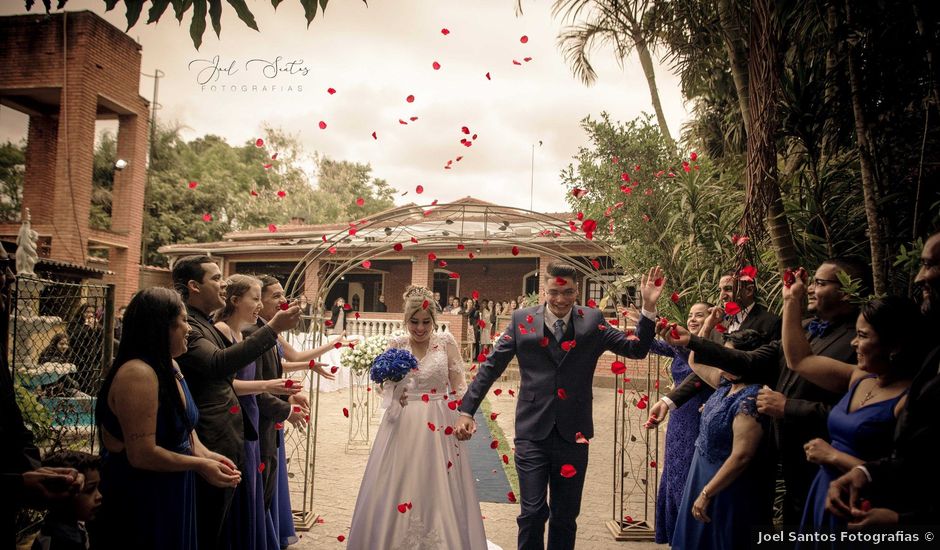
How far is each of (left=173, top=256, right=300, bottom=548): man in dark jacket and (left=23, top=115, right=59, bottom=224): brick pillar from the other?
1467 centimetres

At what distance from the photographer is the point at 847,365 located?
277cm

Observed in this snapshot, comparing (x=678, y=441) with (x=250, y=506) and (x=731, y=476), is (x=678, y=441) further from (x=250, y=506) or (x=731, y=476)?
(x=250, y=506)

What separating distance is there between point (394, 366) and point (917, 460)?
10.9ft

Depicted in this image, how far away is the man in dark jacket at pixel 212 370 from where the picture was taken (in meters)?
3.22

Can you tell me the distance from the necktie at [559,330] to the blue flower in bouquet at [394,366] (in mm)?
1250

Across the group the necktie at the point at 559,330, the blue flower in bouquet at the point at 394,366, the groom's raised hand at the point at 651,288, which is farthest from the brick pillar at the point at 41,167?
the groom's raised hand at the point at 651,288

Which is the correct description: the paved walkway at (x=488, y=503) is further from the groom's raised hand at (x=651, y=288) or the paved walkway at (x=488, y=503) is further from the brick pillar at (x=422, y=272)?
the brick pillar at (x=422, y=272)

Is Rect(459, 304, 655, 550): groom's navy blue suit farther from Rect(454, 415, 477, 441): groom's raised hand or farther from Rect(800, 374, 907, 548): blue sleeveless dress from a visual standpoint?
Rect(800, 374, 907, 548): blue sleeveless dress

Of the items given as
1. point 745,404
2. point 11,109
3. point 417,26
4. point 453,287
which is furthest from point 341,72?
point 453,287

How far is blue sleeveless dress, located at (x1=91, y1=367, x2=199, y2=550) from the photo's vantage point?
2625 mm

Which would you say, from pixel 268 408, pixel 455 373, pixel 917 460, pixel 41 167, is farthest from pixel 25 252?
pixel 917 460

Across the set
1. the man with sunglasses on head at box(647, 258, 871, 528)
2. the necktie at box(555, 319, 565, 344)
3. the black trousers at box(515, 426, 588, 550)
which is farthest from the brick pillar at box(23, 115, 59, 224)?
the man with sunglasses on head at box(647, 258, 871, 528)

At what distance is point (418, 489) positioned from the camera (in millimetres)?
4320

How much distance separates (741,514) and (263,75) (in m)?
6.34
